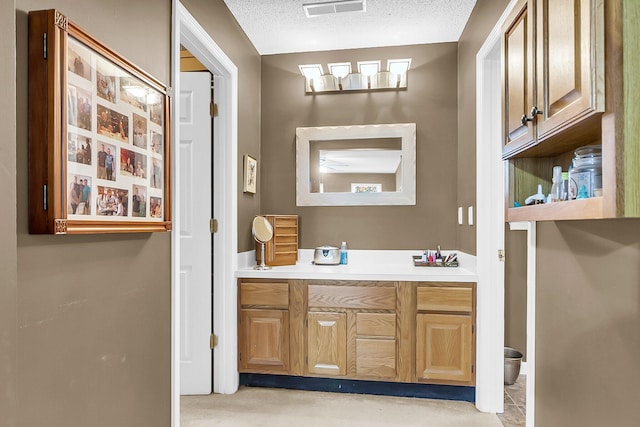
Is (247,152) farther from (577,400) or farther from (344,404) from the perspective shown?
(577,400)

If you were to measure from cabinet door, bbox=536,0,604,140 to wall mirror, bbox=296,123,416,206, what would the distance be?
6.52ft

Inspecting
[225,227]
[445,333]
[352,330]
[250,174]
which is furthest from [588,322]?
[250,174]

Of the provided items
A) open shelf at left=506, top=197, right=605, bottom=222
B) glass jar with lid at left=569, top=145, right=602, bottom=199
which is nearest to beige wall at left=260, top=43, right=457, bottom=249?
open shelf at left=506, top=197, right=605, bottom=222

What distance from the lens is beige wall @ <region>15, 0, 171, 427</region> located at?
3.57 ft

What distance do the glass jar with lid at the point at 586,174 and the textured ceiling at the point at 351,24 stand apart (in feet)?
6.25

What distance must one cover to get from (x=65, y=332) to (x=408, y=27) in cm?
275

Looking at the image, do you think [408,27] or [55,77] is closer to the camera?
[55,77]

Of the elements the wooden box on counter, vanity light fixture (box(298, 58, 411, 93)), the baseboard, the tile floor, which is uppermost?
vanity light fixture (box(298, 58, 411, 93))

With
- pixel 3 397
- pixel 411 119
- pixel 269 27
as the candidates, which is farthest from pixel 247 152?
pixel 3 397

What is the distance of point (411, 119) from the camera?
3172 mm

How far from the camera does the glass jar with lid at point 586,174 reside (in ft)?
3.27

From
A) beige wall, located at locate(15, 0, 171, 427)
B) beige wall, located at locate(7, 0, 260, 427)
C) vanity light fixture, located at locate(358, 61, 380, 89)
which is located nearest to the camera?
beige wall, located at locate(7, 0, 260, 427)

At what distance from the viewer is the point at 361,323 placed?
2658 millimetres

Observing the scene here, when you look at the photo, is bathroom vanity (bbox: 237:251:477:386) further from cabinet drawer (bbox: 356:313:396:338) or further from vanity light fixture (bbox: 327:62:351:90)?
vanity light fixture (bbox: 327:62:351:90)
